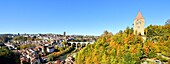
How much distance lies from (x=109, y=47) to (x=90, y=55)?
20.2 feet

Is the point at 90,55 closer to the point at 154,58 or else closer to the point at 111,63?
the point at 111,63

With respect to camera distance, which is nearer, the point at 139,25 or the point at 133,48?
the point at 133,48

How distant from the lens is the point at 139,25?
31.0m

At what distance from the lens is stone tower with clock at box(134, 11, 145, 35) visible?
30.5 metres

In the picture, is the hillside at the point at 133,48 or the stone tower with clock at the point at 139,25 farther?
the stone tower with clock at the point at 139,25

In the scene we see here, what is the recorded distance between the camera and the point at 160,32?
2978 cm

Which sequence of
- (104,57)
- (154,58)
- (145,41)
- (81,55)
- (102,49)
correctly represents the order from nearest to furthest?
1. (154,58)
2. (145,41)
3. (104,57)
4. (102,49)
5. (81,55)

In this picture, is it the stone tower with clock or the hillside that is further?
the stone tower with clock

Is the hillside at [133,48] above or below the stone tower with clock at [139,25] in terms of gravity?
below

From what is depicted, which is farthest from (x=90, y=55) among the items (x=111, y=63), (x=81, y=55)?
(x=111, y=63)

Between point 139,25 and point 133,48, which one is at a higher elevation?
point 139,25

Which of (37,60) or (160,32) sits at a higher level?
(160,32)

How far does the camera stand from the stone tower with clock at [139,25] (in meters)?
30.5

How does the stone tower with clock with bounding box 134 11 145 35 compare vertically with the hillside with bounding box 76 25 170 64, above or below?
above
